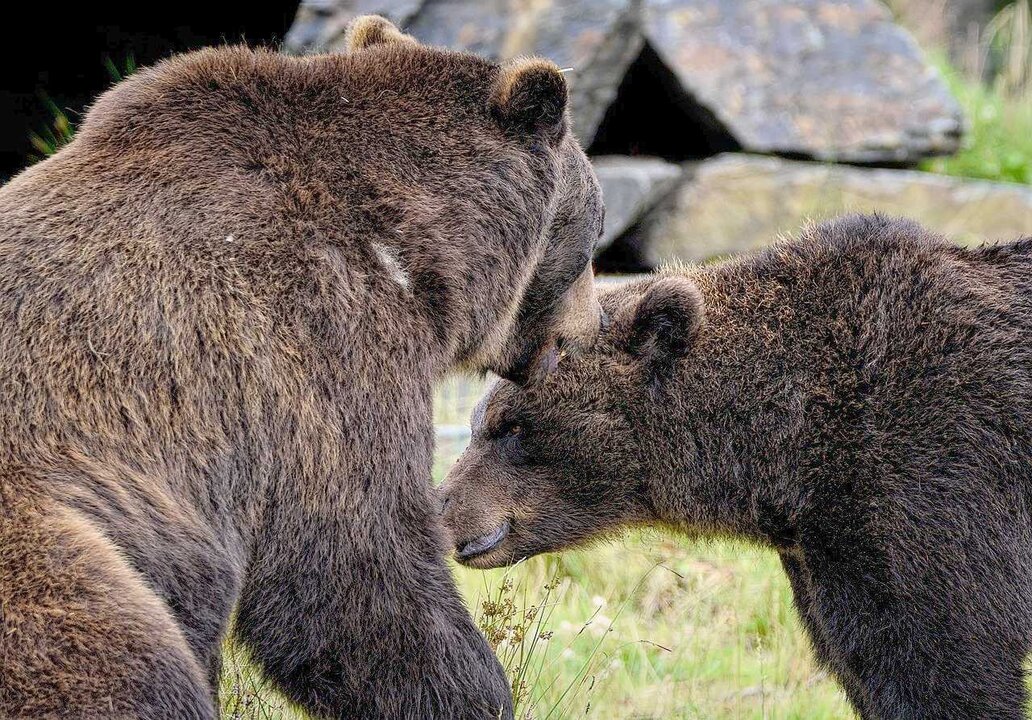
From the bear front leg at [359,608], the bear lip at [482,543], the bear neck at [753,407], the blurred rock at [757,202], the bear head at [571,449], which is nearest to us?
the bear front leg at [359,608]

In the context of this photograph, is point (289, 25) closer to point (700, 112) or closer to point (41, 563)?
point (700, 112)

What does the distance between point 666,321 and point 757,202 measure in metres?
5.62

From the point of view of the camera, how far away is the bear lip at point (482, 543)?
16.7 ft

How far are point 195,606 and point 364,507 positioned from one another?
1.80 ft

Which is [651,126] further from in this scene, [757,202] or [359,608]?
[359,608]

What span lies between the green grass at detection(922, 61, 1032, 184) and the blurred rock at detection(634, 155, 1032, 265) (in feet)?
2.46

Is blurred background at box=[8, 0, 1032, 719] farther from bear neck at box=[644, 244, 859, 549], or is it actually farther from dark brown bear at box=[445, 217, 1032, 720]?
bear neck at box=[644, 244, 859, 549]

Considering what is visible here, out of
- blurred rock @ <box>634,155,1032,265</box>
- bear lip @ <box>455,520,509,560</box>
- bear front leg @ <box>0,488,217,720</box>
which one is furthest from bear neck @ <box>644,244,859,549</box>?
blurred rock @ <box>634,155,1032,265</box>

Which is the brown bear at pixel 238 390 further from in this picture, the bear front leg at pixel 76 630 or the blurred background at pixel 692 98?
the blurred background at pixel 692 98

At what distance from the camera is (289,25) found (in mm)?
9711

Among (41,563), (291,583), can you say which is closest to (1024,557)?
(291,583)

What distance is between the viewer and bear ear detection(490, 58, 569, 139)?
4258mm

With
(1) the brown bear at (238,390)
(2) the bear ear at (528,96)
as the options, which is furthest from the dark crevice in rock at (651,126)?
(1) the brown bear at (238,390)

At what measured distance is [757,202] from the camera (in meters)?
10.2
